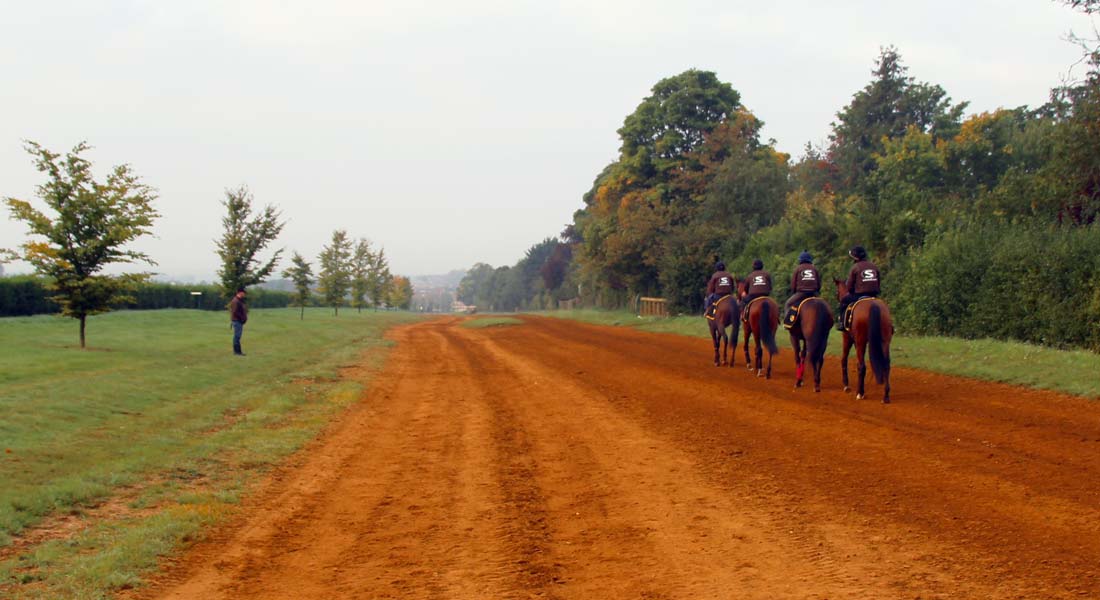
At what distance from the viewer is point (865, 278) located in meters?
13.7

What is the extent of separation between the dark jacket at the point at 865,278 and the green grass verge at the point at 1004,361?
11.3 ft

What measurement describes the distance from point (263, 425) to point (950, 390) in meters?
11.7

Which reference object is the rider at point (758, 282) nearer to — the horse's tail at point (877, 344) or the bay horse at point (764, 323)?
the bay horse at point (764, 323)

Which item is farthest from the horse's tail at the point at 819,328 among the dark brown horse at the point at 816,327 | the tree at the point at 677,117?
the tree at the point at 677,117

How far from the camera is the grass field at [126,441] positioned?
6520mm

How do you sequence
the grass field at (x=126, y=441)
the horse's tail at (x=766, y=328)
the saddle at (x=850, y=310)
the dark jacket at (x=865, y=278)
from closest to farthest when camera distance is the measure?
the grass field at (x=126, y=441) → the saddle at (x=850, y=310) → the dark jacket at (x=865, y=278) → the horse's tail at (x=766, y=328)

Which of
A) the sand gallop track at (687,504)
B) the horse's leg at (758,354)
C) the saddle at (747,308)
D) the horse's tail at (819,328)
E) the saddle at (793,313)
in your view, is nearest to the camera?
the sand gallop track at (687,504)

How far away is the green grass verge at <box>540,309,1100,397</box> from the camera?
1395 cm

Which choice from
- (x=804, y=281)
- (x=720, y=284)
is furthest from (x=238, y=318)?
(x=804, y=281)

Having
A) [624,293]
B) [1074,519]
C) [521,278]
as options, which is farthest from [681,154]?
[521,278]

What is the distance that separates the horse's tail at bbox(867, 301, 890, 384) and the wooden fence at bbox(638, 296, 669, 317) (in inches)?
1182

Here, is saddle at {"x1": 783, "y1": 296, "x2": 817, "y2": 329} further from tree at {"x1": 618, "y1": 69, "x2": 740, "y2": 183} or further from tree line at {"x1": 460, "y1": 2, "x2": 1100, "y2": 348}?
tree at {"x1": 618, "y1": 69, "x2": 740, "y2": 183}

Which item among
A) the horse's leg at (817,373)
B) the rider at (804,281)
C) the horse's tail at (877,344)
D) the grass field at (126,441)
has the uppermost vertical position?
the rider at (804,281)

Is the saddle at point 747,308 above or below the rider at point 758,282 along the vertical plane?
below
